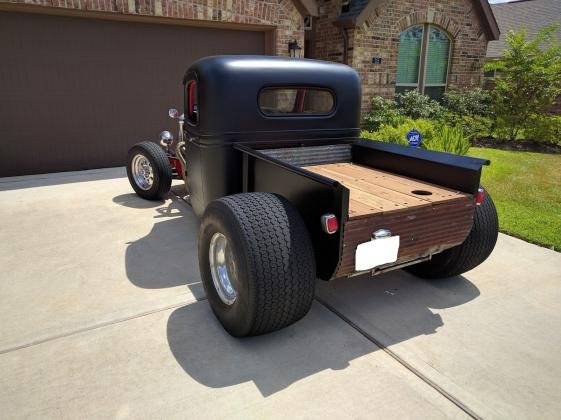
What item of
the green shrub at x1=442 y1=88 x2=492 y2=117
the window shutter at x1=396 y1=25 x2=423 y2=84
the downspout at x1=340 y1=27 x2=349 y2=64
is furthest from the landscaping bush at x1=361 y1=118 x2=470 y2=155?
the green shrub at x1=442 y1=88 x2=492 y2=117

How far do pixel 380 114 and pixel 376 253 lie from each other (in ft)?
26.9

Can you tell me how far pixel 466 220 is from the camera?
2637 millimetres

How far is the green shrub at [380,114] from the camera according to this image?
31.7 feet

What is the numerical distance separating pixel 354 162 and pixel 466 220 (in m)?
1.52

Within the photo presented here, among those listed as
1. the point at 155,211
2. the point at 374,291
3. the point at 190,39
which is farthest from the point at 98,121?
the point at 374,291

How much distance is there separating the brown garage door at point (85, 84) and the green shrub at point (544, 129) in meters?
7.41

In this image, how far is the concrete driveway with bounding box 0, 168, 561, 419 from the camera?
2062 mm

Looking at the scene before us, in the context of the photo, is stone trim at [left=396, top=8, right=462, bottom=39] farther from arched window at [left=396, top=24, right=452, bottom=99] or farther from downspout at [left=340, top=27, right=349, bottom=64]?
downspout at [left=340, top=27, right=349, bottom=64]

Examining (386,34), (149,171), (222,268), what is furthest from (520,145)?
(222,268)

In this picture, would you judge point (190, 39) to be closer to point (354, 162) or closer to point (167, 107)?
point (167, 107)

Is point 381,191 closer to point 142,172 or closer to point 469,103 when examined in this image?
point 142,172

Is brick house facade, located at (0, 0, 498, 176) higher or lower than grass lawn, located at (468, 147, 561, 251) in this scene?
higher

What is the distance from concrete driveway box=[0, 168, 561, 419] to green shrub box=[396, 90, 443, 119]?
6.94 m

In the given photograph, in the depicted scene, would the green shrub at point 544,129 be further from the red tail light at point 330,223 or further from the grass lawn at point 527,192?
the red tail light at point 330,223
